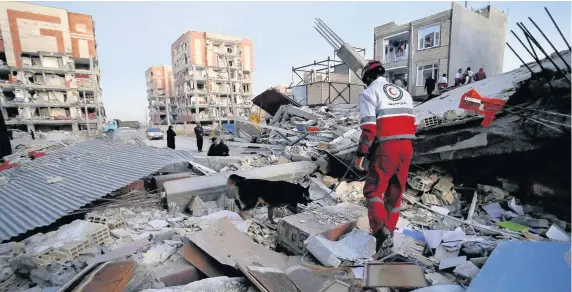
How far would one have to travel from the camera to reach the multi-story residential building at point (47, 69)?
32625mm

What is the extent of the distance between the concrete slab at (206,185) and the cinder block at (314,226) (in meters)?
1.87

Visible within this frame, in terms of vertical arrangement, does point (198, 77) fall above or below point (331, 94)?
above

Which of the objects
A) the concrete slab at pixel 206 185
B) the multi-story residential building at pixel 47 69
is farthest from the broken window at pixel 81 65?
the concrete slab at pixel 206 185

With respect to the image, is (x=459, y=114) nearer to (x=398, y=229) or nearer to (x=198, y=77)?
(x=398, y=229)

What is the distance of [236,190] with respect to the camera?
171 inches

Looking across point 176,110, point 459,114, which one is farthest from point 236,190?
point 176,110

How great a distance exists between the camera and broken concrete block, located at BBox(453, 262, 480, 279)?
80.6 inches

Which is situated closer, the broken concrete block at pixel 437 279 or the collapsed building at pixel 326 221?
the collapsed building at pixel 326 221

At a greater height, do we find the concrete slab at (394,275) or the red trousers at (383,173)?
the red trousers at (383,173)

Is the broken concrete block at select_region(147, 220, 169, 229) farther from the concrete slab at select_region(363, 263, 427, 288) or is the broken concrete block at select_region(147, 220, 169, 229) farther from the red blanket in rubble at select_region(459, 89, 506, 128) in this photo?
the red blanket in rubble at select_region(459, 89, 506, 128)

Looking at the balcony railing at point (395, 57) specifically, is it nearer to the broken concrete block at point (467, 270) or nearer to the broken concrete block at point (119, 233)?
the broken concrete block at point (467, 270)

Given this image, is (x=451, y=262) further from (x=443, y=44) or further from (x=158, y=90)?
(x=158, y=90)

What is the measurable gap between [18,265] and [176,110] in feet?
186

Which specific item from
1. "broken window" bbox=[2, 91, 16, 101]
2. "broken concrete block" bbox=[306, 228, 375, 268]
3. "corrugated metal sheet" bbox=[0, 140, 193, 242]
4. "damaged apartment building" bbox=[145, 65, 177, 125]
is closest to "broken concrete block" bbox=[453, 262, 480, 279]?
"broken concrete block" bbox=[306, 228, 375, 268]
